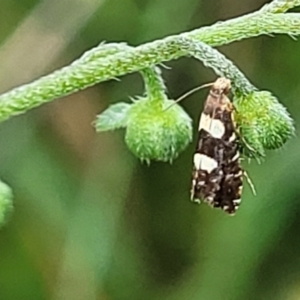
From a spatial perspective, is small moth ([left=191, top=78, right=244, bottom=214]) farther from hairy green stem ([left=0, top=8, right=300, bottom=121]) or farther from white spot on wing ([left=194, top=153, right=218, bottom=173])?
hairy green stem ([left=0, top=8, right=300, bottom=121])

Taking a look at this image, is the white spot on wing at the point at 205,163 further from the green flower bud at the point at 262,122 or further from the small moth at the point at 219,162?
the green flower bud at the point at 262,122

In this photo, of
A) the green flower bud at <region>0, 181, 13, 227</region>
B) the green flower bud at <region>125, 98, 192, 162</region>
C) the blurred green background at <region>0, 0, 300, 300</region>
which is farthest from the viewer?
the blurred green background at <region>0, 0, 300, 300</region>

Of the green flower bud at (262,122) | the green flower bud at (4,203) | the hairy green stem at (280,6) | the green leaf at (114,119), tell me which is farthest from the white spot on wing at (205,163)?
the green flower bud at (4,203)

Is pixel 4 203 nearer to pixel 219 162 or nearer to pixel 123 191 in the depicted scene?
pixel 219 162

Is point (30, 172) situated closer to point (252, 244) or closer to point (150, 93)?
point (252, 244)

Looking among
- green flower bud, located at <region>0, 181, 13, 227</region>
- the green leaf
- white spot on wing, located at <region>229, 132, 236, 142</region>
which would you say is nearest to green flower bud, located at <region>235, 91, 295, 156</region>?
white spot on wing, located at <region>229, 132, 236, 142</region>

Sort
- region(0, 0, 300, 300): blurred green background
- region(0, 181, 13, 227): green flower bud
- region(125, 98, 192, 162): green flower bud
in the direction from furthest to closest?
region(0, 0, 300, 300): blurred green background → region(125, 98, 192, 162): green flower bud → region(0, 181, 13, 227): green flower bud
